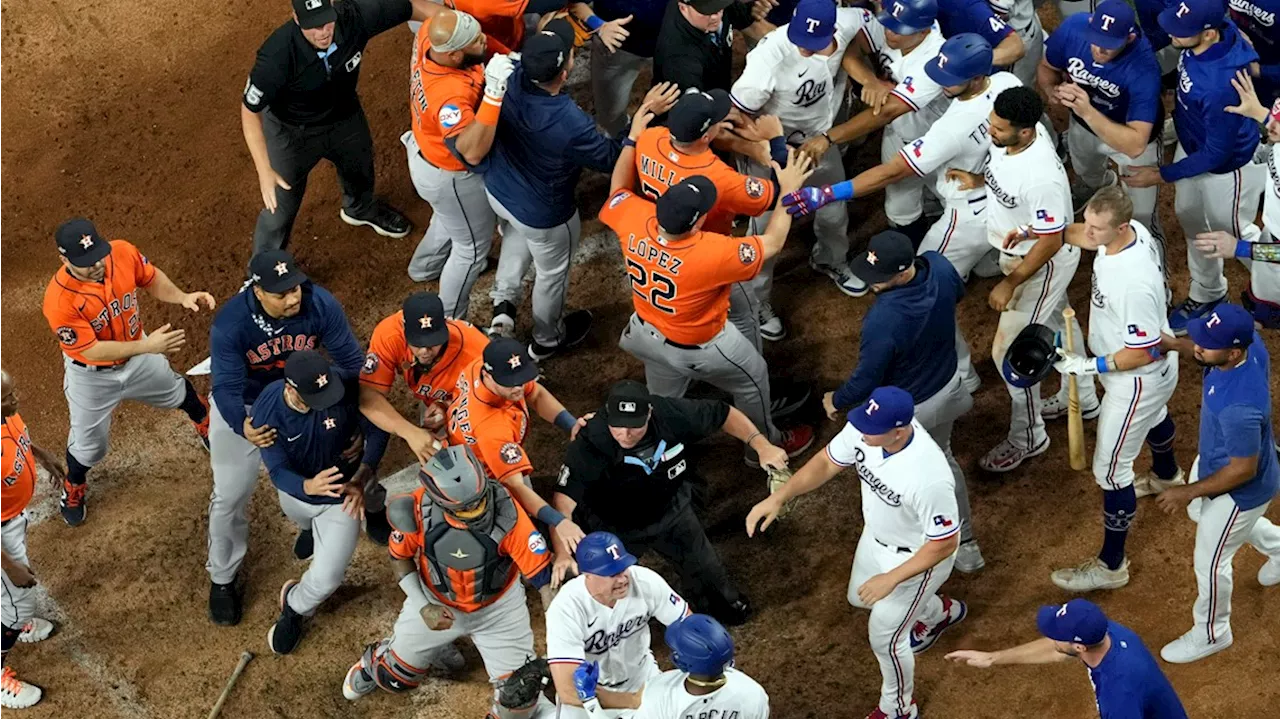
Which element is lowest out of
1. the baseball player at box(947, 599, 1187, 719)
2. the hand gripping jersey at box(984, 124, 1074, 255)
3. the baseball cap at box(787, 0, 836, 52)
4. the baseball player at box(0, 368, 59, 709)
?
the baseball player at box(0, 368, 59, 709)

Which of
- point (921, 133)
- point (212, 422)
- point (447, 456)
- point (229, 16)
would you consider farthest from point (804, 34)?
point (229, 16)

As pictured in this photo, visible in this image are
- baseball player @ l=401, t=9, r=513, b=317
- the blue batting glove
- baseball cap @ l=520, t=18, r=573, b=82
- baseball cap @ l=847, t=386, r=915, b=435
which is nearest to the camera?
the blue batting glove

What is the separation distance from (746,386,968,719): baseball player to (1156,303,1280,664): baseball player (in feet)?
3.99

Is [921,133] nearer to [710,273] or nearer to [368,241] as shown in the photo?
[710,273]

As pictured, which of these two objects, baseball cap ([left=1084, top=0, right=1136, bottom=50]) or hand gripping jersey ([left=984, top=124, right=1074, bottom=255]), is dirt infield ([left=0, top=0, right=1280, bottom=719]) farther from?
baseball cap ([left=1084, top=0, right=1136, bottom=50])

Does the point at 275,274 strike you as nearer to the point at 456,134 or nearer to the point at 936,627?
the point at 456,134

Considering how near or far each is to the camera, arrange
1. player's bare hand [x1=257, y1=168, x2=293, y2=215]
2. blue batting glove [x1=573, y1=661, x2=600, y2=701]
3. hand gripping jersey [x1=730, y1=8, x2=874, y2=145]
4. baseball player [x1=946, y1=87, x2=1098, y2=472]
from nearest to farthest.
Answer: blue batting glove [x1=573, y1=661, x2=600, y2=701], baseball player [x1=946, y1=87, x2=1098, y2=472], hand gripping jersey [x1=730, y1=8, x2=874, y2=145], player's bare hand [x1=257, y1=168, x2=293, y2=215]

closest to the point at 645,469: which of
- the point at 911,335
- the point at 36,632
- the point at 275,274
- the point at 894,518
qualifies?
the point at 894,518

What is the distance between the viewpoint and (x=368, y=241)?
10.7 metres

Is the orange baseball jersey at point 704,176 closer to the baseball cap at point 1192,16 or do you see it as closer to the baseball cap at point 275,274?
the baseball cap at point 275,274

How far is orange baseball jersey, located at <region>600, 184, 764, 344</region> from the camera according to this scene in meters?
8.14

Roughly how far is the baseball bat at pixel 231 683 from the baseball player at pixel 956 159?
389cm

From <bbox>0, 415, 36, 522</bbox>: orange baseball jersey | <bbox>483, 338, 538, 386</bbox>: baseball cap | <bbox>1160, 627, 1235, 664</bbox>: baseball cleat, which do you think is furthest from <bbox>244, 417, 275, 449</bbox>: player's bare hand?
<bbox>1160, 627, 1235, 664</bbox>: baseball cleat

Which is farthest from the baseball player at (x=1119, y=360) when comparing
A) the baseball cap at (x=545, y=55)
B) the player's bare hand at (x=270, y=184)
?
the player's bare hand at (x=270, y=184)
